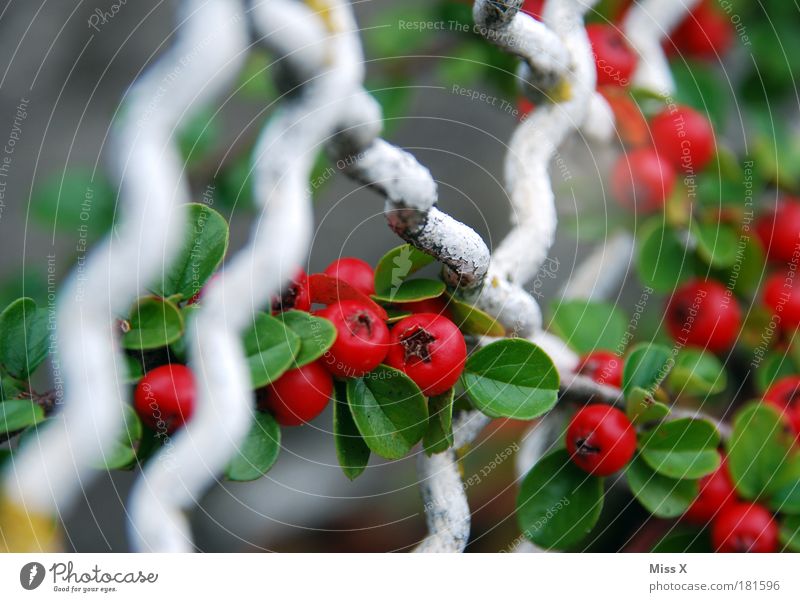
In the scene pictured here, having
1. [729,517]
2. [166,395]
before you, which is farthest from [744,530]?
[166,395]

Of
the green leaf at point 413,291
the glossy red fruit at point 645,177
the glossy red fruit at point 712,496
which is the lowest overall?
the glossy red fruit at point 712,496

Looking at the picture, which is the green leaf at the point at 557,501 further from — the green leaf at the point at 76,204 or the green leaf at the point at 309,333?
the green leaf at the point at 76,204

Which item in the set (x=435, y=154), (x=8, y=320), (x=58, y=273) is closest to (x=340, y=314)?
(x=8, y=320)

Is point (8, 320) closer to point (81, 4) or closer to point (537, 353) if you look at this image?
point (537, 353)

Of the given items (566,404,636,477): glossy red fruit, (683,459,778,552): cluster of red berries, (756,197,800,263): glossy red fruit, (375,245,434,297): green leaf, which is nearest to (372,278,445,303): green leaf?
(375,245,434,297): green leaf

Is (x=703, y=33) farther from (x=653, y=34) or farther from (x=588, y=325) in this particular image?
(x=588, y=325)

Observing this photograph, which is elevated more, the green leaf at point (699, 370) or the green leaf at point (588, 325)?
the green leaf at point (588, 325)
